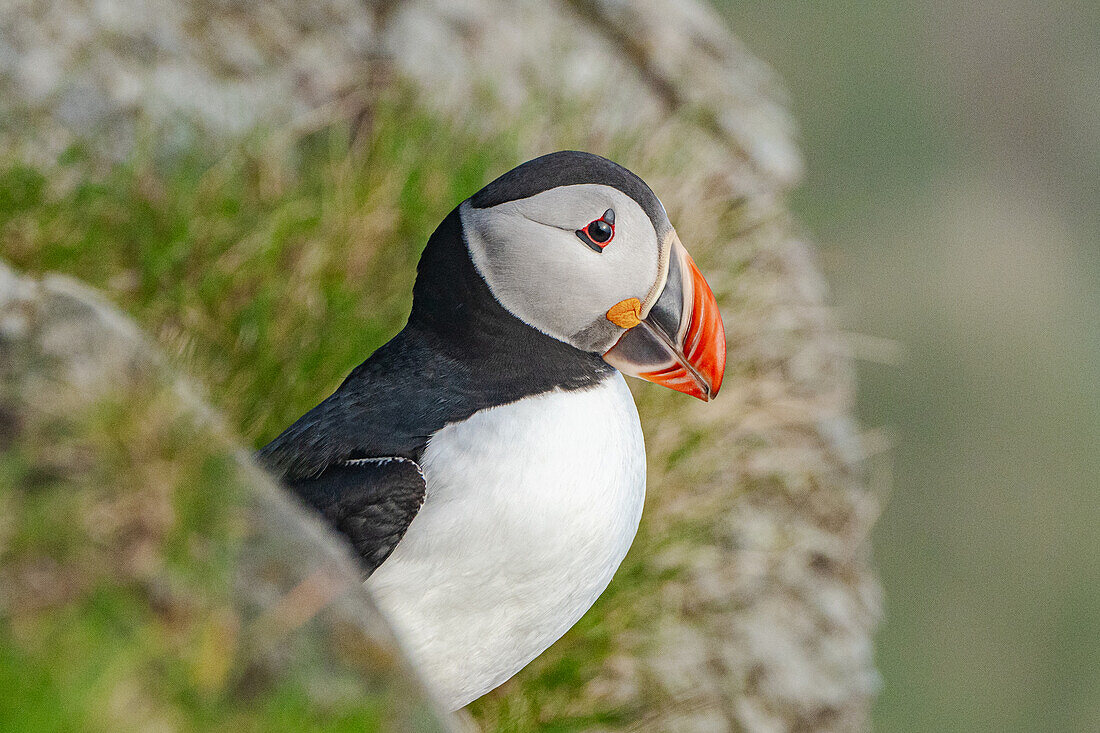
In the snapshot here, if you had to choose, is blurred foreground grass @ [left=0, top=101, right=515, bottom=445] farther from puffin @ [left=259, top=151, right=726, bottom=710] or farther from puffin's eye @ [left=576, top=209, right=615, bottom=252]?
puffin's eye @ [left=576, top=209, right=615, bottom=252]

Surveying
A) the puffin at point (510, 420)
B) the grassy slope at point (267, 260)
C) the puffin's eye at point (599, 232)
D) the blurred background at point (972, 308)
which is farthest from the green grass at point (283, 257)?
the blurred background at point (972, 308)

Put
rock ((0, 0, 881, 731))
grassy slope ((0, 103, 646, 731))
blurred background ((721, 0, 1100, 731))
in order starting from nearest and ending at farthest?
grassy slope ((0, 103, 646, 731)) < rock ((0, 0, 881, 731)) < blurred background ((721, 0, 1100, 731))

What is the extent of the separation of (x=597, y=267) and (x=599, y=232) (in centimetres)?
6

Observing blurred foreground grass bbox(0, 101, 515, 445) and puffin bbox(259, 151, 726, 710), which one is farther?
blurred foreground grass bbox(0, 101, 515, 445)

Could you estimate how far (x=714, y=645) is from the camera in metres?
3.07

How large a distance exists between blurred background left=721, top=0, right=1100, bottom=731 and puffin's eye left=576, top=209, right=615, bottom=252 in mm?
5921

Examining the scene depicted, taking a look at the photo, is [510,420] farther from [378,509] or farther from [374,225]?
[374,225]

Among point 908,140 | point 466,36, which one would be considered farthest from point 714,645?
point 908,140

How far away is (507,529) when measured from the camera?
1.41 metres

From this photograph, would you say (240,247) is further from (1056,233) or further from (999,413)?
(1056,233)

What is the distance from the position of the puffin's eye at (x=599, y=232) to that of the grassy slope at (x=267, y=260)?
1.01 meters

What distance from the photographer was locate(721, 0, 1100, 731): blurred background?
26.8 ft

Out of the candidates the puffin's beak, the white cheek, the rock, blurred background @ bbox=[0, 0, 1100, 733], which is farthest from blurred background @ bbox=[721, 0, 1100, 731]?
the white cheek

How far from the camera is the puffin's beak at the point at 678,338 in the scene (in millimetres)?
1568
